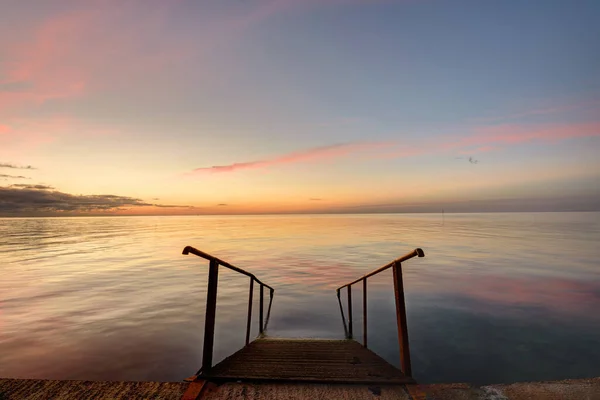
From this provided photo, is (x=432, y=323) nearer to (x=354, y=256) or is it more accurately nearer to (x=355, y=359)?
(x=355, y=359)

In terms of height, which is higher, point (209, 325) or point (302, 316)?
point (209, 325)

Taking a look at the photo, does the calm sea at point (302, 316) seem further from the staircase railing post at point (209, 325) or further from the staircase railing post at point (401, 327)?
the staircase railing post at point (209, 325)

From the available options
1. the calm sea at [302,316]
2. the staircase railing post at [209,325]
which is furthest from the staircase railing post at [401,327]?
the calm sea at [302,316]

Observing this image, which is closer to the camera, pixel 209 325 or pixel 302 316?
pixel 209 325

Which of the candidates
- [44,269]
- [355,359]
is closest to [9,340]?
[355,359]

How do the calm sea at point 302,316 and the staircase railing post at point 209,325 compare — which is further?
the calm sea at point 302,316

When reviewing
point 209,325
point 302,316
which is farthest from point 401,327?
point 302,316

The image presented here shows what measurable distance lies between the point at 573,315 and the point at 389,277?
389 inches

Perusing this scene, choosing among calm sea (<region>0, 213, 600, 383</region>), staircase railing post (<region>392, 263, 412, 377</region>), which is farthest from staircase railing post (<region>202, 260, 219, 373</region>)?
calm sea (<region>0, 213, 600, 383</region>)

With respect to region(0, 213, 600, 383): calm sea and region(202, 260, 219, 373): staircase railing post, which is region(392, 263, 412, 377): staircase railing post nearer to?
region(202, 260, 219, 373): staircase railing post

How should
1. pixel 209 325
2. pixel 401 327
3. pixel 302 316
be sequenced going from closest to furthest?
pixel 209 325 < pixel 401 327 < pixel 302 316

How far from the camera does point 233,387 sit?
3484 mm

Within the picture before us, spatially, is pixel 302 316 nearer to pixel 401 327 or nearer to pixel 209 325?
pixel 401 327

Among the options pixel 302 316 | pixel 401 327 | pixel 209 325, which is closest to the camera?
pixel 209 325
